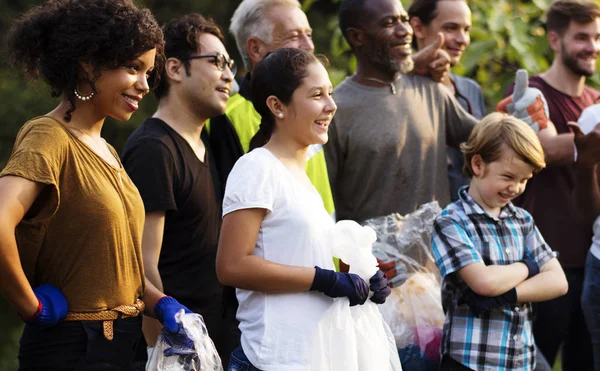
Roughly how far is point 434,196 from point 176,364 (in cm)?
176

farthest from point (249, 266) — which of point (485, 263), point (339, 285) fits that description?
point (485, 263)

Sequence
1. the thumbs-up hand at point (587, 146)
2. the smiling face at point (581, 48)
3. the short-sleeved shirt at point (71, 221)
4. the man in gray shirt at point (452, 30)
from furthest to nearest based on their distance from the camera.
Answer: the man in gray shirt at point (452, 30)
the smiling face at point (581, 48)
the thumbs-up hand at point (587, 146)
the short-sleeved shirt at point (71, 221)

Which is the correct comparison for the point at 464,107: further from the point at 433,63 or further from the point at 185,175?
the point at 185,175

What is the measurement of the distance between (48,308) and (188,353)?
1.77 feet

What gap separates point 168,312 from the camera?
286 cm

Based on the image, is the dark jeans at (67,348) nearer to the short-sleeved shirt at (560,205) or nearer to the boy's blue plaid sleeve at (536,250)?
the boy's blue plaid sleeve at (536,250)

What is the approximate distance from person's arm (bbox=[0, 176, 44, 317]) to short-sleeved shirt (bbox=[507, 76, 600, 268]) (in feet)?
9.12

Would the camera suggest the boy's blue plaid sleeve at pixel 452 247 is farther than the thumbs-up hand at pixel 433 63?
No

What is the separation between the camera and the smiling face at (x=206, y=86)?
3.60m

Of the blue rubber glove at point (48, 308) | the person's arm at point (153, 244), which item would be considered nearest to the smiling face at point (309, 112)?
the person's arm at point (153, 244)

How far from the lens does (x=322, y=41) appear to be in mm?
9750

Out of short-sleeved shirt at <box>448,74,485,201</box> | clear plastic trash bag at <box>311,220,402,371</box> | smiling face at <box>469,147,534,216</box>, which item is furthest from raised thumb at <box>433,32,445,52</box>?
clear plastic trash bag at <box>311,220,402,371</box>

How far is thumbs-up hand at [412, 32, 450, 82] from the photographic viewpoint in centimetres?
434

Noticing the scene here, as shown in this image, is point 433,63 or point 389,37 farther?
point 433,63
